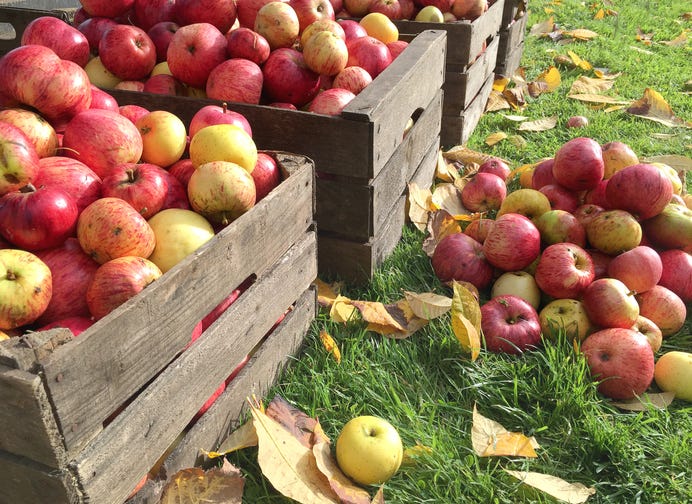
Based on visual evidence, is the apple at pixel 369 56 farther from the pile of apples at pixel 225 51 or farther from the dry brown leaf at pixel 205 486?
the dry brown leaf at pixel 205 486

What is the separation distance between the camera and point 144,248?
1690mm

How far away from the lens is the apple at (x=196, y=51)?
2.65 metres

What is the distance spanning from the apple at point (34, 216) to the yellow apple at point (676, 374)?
2.01 meters

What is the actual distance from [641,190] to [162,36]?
224 centimetres

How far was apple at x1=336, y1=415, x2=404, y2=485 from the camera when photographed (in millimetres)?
1772

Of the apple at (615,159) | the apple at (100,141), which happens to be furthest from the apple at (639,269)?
the apple at (100,141)

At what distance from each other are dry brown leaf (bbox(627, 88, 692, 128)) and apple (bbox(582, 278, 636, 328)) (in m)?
3.01

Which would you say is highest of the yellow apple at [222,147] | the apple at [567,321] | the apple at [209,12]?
the apple at [209,12]

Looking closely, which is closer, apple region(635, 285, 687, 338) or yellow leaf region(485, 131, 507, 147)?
apple region(635, 285, 687, 338)

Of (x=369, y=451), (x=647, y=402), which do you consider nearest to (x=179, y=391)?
(x=369, y=451)

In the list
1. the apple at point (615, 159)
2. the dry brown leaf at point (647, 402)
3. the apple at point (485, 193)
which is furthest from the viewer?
the apple at point (485, 193)

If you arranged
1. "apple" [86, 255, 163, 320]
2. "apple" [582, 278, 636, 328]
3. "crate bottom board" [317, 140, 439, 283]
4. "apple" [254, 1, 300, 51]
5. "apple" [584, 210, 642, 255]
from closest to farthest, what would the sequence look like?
"apple" [86, 255, 163, 320], "apple" [582, 278, 636, 328], "apple" [584, 210, 642, 255], "crate bottom board" [317, 140, 439, 283], "apple" [254, 1, 300, 51]

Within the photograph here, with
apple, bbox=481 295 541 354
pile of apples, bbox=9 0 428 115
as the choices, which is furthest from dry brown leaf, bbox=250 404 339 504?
pile of apples, bbox=9 0 428 115

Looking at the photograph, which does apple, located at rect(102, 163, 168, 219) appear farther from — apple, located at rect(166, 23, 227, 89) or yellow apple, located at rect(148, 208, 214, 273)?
apple, located at rect(166, 23, 227, 89)
